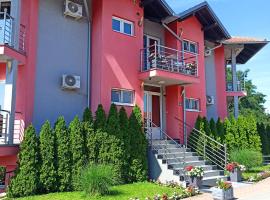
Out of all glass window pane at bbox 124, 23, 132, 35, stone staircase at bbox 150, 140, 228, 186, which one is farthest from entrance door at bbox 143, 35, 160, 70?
stone staircase at bbox 150, 140, 228, 186

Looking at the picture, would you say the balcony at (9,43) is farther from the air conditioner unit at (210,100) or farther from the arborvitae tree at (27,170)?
the air conditioner unit at (210,100)

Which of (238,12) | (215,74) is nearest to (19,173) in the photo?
(238,12)

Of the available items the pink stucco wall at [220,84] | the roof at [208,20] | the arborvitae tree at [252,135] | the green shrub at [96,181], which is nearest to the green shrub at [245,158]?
the arborvitae tree at [252,135]

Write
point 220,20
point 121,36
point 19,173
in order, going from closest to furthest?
point 19,173, point 121,36, point 220,20

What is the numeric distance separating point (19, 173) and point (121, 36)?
Result: 8.27m

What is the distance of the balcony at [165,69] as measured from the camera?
15.0 metres

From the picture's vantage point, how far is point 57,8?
1415 centimetres

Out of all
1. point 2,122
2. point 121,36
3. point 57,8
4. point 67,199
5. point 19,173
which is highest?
point 57,8

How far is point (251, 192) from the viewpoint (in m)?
11.6

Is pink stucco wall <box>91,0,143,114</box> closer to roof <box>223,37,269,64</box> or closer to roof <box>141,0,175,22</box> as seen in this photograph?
roof <box>141,0,175,22</box>

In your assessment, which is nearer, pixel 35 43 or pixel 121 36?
pixel 35 43

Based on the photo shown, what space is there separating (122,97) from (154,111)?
9.59 feet

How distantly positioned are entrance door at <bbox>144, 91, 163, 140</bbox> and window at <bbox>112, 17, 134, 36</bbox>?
3.51 m

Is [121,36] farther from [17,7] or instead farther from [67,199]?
[67,199]
